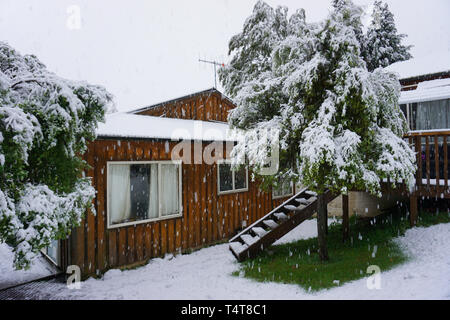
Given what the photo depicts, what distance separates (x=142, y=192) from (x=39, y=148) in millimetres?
3466

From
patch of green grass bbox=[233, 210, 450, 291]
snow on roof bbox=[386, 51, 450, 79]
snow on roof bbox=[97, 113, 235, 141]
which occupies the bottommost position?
patch of green grass bbox=[233, 210, 450, 291]

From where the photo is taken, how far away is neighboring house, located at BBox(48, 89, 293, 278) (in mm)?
6328

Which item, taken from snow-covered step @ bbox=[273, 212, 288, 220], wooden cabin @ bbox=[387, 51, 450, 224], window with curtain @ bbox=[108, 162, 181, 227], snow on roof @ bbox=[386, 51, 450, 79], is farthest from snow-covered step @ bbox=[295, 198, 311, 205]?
snow on roof @ bbox=[386, 51, 450, 79]

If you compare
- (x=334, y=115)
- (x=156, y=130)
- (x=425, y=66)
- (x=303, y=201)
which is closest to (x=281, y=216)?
(x=303, y=201)

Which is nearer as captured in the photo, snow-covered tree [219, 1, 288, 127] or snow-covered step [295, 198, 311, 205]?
snow-covered step [295, 198, 311, 205]

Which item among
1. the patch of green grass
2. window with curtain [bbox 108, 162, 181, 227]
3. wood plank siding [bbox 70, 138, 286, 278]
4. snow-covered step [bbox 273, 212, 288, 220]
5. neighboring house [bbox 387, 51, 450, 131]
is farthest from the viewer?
neighboring house [bbox 387, 51, 450, 131]

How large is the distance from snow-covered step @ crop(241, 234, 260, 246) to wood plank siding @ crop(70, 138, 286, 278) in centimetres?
123

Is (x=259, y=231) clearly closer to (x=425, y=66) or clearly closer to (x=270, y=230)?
(x=270, y=230)

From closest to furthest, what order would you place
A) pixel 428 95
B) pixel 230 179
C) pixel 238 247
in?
pixel 238 247 < pixel 428 95 < pixel 230 179

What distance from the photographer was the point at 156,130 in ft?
24.8

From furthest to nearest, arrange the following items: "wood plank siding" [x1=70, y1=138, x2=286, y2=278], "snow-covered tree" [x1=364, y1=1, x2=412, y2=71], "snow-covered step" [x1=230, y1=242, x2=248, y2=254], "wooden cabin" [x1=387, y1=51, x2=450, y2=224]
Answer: "snow-covered tree" [x1=364, y1=1, x2=412, y2=71] → "wooden cabin" [x1=387, y1=51, x2=450, y2=224] → "snow-covered step" [x1=230, y1=242, x2=248, y2=254] → "wood plank siding" [x1=70, y1=138, x2=286, y2=278]

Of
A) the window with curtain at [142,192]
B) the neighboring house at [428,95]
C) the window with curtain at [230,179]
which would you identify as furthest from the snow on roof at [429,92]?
the window with curtain at [142,192]

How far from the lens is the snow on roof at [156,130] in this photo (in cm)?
648

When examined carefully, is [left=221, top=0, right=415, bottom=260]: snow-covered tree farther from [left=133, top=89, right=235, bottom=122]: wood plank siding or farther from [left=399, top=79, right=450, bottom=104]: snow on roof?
[left=133, top=89, right=235, bottom=122]: wood plank siding
